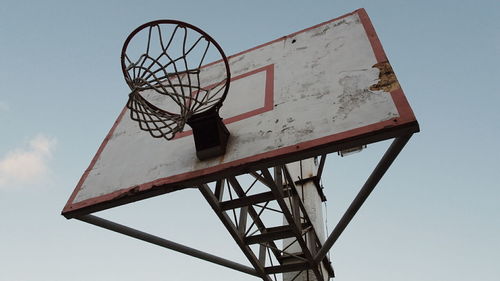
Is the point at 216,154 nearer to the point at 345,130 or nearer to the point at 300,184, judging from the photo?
the point at 345,130

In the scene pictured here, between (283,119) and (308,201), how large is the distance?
9.36 feet

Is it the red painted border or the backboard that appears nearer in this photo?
the backboard

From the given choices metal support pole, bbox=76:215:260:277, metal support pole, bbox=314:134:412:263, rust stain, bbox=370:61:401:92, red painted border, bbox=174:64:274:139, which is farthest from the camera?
metal support pole, bbox=76:215:260:277

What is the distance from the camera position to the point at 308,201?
580 cm

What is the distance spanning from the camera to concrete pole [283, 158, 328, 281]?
534cm

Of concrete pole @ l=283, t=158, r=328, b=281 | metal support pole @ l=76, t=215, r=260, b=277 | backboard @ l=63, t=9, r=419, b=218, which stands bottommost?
concrete pole @ l=283, t=158, r=328, b=281

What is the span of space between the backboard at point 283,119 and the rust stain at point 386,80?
0.01 meters

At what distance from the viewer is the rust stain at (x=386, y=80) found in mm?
2943

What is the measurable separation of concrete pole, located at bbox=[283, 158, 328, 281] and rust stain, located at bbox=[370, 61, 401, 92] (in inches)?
107

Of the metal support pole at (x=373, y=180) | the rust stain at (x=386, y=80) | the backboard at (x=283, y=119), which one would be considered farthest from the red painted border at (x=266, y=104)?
the metal support pole at (x=373, y=180)

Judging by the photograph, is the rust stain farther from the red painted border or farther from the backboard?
the red painted border

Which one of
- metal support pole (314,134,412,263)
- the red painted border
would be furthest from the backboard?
metal support pole (314,134,412,263)

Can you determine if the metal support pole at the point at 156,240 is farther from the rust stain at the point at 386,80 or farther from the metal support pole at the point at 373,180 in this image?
the rust stain at the point at 386,80

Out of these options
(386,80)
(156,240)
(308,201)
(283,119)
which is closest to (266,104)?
(283,119)
